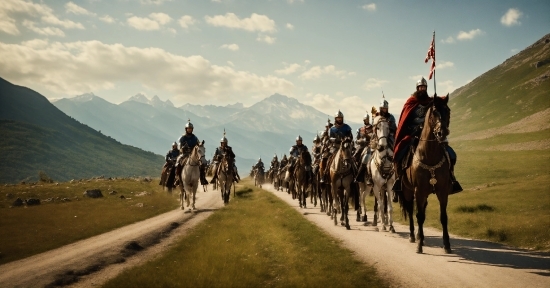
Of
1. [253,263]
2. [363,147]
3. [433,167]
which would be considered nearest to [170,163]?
[363,147]

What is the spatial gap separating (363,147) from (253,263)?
38.9 ft

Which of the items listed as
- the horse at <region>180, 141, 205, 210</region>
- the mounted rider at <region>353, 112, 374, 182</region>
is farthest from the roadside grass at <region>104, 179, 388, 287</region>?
the horse at <region>180, 141, 205, 210</region>

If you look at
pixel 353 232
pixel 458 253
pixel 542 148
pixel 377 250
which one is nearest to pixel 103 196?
pixel 353 232

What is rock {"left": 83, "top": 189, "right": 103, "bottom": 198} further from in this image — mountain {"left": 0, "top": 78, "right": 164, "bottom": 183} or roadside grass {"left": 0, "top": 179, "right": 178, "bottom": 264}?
mountain {"left": 0, "top": 78, "right": 164, "bottom": 183}

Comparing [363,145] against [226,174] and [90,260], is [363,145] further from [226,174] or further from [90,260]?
[90,260]

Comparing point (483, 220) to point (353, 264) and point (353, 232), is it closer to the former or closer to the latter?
point (353, 232)

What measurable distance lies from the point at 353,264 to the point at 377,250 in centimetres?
196

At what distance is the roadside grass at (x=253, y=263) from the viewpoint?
828 cm

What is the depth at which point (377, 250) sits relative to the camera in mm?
11055

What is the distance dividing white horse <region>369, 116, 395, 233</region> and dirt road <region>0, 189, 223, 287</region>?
9.38m

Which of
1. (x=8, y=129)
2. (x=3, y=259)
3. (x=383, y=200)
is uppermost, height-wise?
(x=8, y=129)

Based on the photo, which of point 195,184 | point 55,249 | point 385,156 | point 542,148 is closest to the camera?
point 55,249

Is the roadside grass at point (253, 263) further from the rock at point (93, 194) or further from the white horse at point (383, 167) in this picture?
the rock at point (93, 194)

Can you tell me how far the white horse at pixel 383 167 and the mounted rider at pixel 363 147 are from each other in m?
0.87
